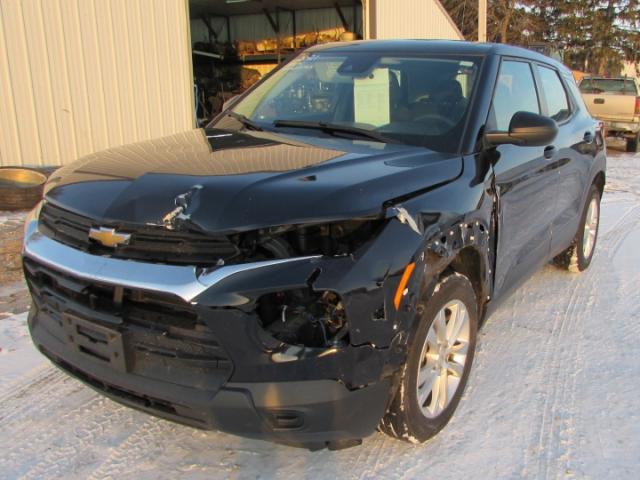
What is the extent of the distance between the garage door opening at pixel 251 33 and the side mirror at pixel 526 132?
15.8m

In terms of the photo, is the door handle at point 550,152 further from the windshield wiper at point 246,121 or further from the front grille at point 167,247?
the front grille at point 167,247

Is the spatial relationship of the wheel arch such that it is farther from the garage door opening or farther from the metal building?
the garage door opening

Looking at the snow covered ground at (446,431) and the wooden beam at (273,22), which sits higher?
the wooden beam at (273,22)

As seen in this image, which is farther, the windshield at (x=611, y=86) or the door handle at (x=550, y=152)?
the windshield at (x=611, y=86)

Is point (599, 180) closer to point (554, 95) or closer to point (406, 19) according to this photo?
point (554, 95)

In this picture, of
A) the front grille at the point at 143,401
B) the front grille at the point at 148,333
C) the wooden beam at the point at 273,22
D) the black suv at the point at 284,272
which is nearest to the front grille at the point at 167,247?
the black suv at the point at 284,272

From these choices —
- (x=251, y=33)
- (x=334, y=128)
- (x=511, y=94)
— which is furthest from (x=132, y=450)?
(x=251, y=33)

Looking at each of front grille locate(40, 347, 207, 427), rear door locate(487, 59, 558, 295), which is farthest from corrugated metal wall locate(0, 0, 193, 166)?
rear door locate(487, 59, 558, 295)

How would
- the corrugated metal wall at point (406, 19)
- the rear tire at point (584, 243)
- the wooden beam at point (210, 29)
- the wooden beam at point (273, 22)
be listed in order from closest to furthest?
1. the rear tire at point (584, 243)
2. the corrugated metal wall at point (406, 19)
3. the wooden beam at point (273, 22)
4. the wooden beam at point (210, 29)

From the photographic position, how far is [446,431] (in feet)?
9.21

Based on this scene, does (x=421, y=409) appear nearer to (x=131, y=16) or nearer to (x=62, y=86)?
(x=62, y=86)

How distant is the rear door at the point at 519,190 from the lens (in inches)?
123

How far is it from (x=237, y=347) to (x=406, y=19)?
1395 cm

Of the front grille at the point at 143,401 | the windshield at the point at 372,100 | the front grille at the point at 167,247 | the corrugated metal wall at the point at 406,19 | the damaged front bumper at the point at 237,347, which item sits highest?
the corrugated metal wall at the point at 406,19
